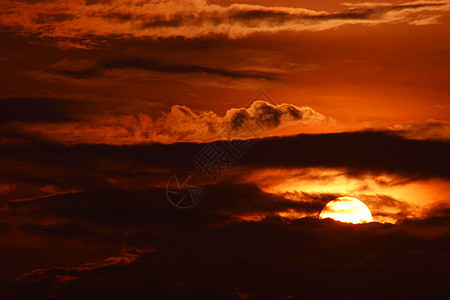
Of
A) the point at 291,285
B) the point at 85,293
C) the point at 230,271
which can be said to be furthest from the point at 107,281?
the point at 291,285

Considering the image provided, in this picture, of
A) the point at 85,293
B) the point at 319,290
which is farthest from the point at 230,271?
the point at 85,293

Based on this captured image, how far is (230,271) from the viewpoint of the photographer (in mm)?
87938

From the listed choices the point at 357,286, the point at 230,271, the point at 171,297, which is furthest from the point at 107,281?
the point at 357,286

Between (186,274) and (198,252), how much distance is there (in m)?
6.41

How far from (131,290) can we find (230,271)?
13.9 meters

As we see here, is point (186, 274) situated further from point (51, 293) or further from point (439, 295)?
point (439, 295)

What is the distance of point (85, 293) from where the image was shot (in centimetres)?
9112

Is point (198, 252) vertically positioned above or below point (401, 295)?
above

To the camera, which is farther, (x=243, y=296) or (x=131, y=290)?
(x=131, y=290)

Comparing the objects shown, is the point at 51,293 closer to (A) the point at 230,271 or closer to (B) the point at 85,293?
(B) the point at 85,293

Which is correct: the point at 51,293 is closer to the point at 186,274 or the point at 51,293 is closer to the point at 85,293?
the point at 85,293

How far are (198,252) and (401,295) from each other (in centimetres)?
2452

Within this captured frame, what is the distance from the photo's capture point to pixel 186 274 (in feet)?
283

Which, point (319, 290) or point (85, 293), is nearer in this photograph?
point (319, 290)
